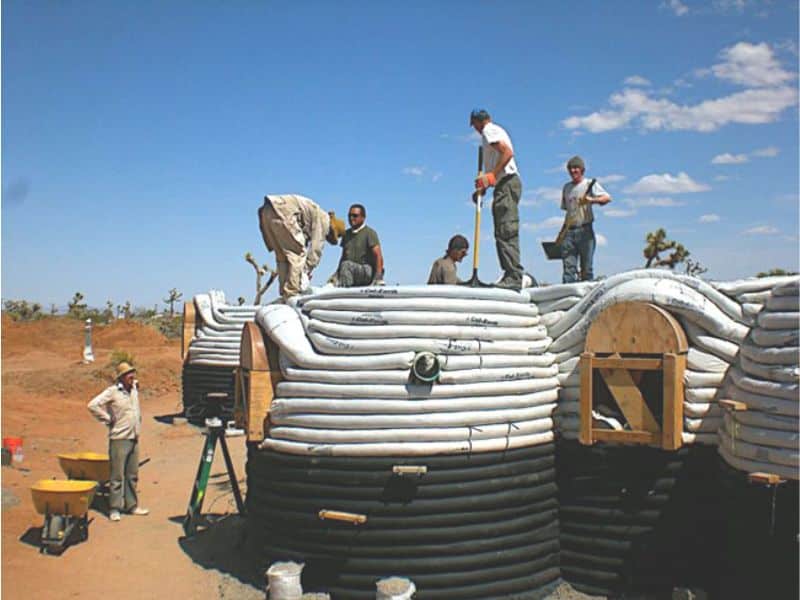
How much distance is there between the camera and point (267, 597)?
574 centimetres

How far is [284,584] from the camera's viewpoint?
562cm

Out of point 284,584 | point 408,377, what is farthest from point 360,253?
point 284,584

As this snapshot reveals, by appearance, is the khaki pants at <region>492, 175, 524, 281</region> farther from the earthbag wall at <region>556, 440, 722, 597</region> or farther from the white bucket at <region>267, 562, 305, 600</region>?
the white bucket at <region>267, 562, 305, 600</region>

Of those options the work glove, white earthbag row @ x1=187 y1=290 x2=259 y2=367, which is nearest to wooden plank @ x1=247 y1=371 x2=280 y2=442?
the work glove

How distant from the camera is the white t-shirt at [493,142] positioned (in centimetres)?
702

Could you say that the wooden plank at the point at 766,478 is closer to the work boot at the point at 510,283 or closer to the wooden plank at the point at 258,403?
the work boot at the point at 510,283

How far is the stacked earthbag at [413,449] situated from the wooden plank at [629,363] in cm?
58

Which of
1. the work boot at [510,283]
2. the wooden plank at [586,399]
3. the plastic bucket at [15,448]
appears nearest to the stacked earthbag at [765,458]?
the wooden plank at [586,399]

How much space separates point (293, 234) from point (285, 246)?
0.54ft

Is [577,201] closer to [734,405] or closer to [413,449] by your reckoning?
[734,405]

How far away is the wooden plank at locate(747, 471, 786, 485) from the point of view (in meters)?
4.79

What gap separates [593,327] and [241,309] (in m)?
10.2

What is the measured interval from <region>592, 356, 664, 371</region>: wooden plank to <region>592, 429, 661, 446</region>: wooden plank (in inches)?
19.4

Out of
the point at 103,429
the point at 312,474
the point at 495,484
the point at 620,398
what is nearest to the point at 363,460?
the point at 312,474
